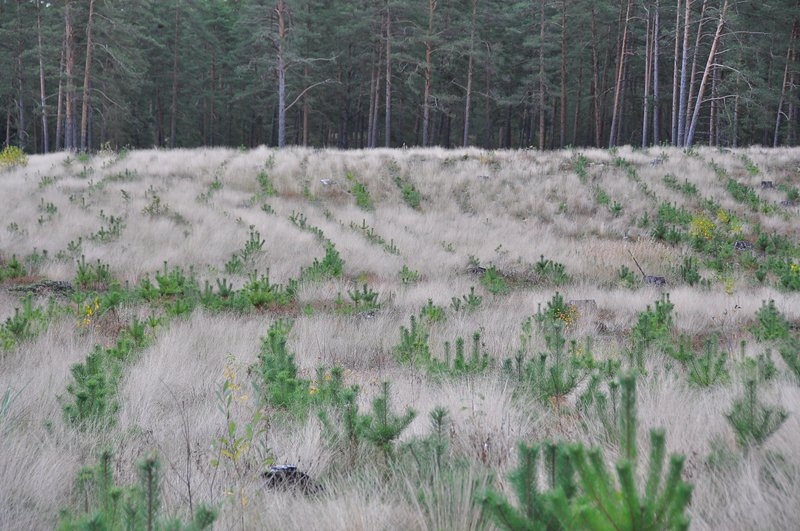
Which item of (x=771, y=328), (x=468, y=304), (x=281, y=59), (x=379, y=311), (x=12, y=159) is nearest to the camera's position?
(x=771, y=328)

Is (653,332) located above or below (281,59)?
below

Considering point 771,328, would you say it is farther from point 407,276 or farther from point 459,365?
point 407,276

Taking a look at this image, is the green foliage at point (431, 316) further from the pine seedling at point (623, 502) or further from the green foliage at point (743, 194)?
the green foliage at point (743, 194)

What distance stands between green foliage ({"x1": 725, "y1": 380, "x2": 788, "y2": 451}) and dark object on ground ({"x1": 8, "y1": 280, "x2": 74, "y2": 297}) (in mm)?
7680

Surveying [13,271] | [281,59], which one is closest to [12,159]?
[281,59]

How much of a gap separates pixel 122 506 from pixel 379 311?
5389 mm

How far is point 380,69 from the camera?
3553cm

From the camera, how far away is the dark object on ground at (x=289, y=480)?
2.67 m

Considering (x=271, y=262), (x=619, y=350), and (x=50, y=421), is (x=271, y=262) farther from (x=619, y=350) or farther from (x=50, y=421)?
(x=50, y=421)

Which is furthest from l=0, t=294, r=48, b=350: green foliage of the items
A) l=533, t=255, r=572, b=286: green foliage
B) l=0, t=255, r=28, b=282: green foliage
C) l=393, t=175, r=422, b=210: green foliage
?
l=393, t=175, r=422, b=210: green foliage

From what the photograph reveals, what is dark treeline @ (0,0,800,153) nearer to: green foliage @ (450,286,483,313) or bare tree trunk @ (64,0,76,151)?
bare tree trunk @ (64,0,76,151)

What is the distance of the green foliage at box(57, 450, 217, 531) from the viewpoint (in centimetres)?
154

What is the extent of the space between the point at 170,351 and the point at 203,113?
41.4 metres

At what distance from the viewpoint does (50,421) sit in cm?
310
